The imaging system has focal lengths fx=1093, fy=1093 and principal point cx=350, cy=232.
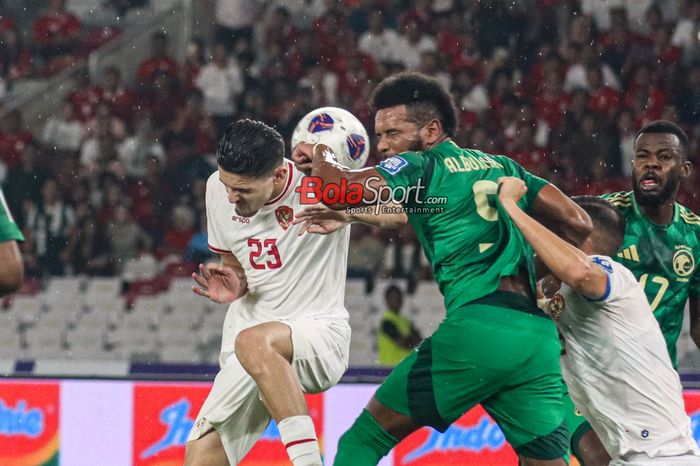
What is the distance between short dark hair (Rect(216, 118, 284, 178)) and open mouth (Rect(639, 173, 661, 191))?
1.81 metres

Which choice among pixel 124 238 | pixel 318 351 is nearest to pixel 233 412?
pixel 318 351

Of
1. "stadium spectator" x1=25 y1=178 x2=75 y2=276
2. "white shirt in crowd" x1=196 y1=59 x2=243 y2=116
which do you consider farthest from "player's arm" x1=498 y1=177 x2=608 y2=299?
"white shirt in crowd" x1=196 y1=59 x2=243 y2=116

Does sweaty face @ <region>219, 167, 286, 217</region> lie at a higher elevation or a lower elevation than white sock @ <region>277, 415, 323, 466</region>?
higher

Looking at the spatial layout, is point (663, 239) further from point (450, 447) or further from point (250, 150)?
point (250, 150)

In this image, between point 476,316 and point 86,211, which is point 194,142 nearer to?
point 86,211

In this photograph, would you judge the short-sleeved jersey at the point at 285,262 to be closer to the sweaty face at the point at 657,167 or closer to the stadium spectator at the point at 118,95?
the sweaty face at the point at 657,167

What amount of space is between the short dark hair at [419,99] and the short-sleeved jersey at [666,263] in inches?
53.9

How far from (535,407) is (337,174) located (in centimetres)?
118

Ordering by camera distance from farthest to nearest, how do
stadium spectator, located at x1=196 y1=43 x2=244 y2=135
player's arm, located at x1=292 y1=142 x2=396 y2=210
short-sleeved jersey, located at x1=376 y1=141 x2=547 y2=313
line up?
stadium spectator, located at x1=196 y1=43 x2=244 y2=135, short-sleeved jersey, located at x1=376 y1=141 x2=547 y2=313, player's arm, located at x1=292 y1=142 x2=396 y2=210

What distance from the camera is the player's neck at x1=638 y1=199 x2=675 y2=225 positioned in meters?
5.43

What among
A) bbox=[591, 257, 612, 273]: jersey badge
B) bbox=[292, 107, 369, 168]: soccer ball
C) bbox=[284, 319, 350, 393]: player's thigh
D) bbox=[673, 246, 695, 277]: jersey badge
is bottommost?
bbox=[284, 319, 350, 393]: player's thigh

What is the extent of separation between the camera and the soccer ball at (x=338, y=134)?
4820 millimetres

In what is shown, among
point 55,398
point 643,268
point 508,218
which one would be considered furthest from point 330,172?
point 55,398

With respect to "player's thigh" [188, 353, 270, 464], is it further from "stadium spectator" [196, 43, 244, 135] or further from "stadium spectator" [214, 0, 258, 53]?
"stadium spectator" [214, 0, 258, 53]
